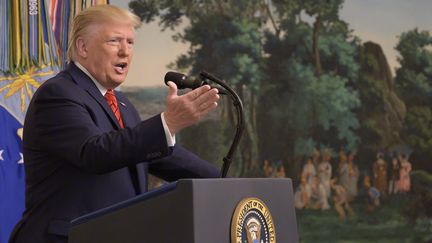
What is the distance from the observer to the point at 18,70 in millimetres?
4898

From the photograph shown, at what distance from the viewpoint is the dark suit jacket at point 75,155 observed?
2.34 metres

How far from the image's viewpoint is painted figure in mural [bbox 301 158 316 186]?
7.75 meters

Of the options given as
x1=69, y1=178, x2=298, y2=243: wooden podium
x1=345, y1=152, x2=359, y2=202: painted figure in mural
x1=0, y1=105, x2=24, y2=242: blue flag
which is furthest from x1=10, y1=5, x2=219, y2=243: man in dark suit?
x1=345, y1=152, x2=359, y2=202: painted figure in mural

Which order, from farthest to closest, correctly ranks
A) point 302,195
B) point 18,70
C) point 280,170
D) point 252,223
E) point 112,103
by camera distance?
1. point 280,170
2. point 302,195
3. point 18,70
4. point 112,103
5. point 252,223

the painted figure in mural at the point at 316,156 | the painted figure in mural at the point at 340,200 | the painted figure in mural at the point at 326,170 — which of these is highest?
the painted figure in mural at the point at 316,156

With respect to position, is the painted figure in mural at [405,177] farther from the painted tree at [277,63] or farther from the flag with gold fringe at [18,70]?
the flag with gold fringe at [18,70]

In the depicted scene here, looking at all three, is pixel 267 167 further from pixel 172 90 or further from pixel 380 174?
pixel 172 90

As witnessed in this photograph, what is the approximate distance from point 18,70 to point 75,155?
8.81 ft

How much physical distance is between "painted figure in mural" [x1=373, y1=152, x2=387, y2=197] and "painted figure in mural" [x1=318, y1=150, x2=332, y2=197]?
0.48 m

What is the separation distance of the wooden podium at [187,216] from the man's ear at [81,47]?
0.81 meters

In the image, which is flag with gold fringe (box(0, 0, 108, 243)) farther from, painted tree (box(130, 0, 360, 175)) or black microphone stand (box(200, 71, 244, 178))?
painted tree (box(130, 0, 360, 175))

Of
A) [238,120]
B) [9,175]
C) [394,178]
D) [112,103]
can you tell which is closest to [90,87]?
[112,103]

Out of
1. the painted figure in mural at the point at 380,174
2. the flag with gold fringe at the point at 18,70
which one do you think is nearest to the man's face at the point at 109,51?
the flag with gold fringe at the point at 18,70

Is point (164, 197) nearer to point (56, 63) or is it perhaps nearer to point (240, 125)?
point (240, 125)
